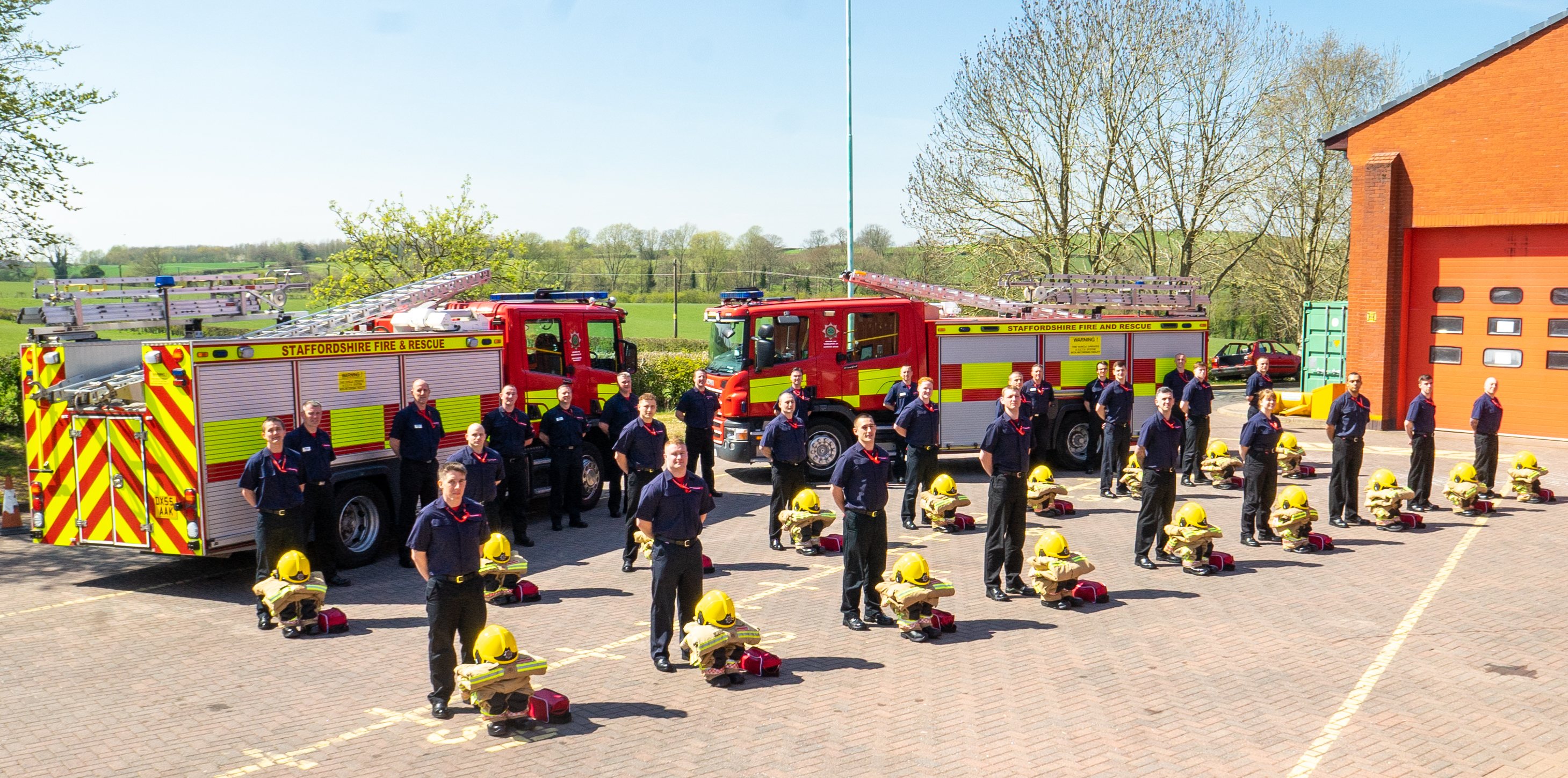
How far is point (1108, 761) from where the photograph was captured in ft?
21.4

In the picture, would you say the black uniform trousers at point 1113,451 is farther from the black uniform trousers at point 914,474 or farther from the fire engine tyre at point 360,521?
the fire engine tyre at point 360,521

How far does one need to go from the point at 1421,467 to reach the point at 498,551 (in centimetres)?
1125

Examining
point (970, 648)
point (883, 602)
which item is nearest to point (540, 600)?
point (883, 602)

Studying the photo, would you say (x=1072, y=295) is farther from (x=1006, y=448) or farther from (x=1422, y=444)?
(x=1006, y=448)

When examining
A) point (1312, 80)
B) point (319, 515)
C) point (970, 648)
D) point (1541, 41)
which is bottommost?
point (970, 648)

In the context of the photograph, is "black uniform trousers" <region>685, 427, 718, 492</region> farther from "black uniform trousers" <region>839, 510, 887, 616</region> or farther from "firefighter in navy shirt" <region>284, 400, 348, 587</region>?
"black uniform trousers" <region>839, 510, 887, 616</region>

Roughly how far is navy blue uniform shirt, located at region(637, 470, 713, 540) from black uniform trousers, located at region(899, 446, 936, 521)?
570cm

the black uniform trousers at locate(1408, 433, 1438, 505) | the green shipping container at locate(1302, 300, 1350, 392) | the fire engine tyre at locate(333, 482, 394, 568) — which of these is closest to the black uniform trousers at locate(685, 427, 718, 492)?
the fire engine tyre at locate(333, 482, 394, 568)

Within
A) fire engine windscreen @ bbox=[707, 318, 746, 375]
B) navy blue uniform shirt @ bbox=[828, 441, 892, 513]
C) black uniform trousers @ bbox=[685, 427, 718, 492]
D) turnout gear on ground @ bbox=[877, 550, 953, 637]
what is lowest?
turnout gear on ground @ bbox=[877, 550, 953, 637]

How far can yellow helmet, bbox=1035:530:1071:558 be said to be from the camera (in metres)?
10.0

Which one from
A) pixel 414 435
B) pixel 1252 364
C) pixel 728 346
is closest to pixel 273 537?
pixel 414 435

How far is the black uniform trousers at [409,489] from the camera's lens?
11672 millimetres

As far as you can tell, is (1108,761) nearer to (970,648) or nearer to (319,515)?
(970,648)

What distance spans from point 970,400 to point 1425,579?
282 inches
